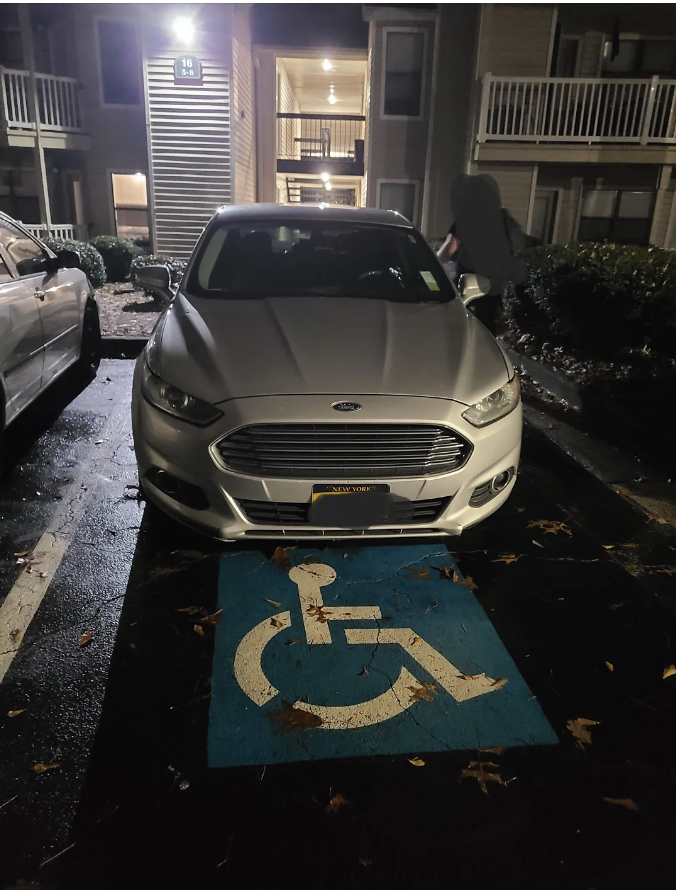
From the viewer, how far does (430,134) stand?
15531 millimetres

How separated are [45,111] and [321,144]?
11.1m

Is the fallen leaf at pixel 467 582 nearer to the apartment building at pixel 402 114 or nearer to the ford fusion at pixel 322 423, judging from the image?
the ford fusion at pixel 322 423

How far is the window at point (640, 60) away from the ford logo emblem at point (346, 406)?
15.8 meters

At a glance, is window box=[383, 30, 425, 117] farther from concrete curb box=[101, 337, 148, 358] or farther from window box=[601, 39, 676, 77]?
concrete curb box=[101, 337, 148, 358]

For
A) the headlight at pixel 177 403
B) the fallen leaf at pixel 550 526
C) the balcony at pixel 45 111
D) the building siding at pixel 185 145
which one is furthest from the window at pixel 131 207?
the fallen leaf at pixel 550 526

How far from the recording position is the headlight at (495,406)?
3.19 m

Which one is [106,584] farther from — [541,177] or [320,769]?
[541,177]

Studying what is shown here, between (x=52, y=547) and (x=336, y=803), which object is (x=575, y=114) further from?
(x=336, y=803)

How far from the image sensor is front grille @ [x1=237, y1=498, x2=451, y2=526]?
122 inches

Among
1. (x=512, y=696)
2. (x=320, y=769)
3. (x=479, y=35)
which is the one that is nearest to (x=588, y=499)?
(x=512, y=696)

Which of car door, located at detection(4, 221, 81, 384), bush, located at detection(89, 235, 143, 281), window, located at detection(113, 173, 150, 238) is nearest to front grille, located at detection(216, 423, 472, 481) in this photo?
car door, located at detection(4, 221, 81, 384)

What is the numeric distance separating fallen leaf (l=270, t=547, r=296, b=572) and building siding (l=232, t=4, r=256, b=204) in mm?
14516

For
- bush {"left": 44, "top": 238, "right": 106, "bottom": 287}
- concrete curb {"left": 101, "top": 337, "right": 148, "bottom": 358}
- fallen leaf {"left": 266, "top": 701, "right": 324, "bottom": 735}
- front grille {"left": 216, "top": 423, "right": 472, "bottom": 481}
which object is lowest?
concrete curb {"left": 101, "top": 337, "right": 148, "bottom": 358}

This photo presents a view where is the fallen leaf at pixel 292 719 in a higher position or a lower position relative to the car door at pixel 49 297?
lower
